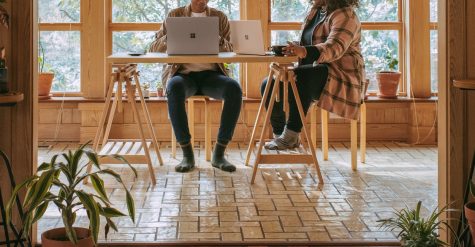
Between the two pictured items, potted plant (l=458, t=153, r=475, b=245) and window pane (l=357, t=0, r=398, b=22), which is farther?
window pane (l=357, t=0, r=398, b=22)

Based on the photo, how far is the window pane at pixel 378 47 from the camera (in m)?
6.06

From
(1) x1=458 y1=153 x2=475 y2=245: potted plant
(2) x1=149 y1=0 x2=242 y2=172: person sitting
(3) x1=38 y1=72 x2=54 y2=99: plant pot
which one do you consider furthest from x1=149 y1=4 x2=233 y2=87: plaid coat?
(1) x1=458 y1=153 x2=475 y2=245: potted plant

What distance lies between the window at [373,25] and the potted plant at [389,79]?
123 millimetres

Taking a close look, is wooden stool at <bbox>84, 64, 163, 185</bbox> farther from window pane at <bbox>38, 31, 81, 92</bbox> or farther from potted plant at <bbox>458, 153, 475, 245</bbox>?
potted plant at <bbox>458, 153, 475, 245</bbox>

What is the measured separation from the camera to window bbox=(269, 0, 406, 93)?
602cm

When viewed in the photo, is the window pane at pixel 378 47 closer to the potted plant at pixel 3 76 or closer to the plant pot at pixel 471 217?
the plant pot at pixel 471 217

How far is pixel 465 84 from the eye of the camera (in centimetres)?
257

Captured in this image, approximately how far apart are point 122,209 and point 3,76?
124 cm

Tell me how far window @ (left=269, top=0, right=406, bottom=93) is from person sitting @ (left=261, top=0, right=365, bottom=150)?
123 cm

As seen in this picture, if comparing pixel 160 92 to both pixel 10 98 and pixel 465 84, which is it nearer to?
pixel 10 98

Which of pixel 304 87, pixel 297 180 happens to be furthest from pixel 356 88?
pixel 297 180

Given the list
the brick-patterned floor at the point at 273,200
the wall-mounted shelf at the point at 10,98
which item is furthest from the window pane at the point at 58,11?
the wall-mounted shelf at the point at 10,98

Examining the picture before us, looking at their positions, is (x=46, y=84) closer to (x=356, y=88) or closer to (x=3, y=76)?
(x=356, y=88)

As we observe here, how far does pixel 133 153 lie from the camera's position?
4.41 meters
